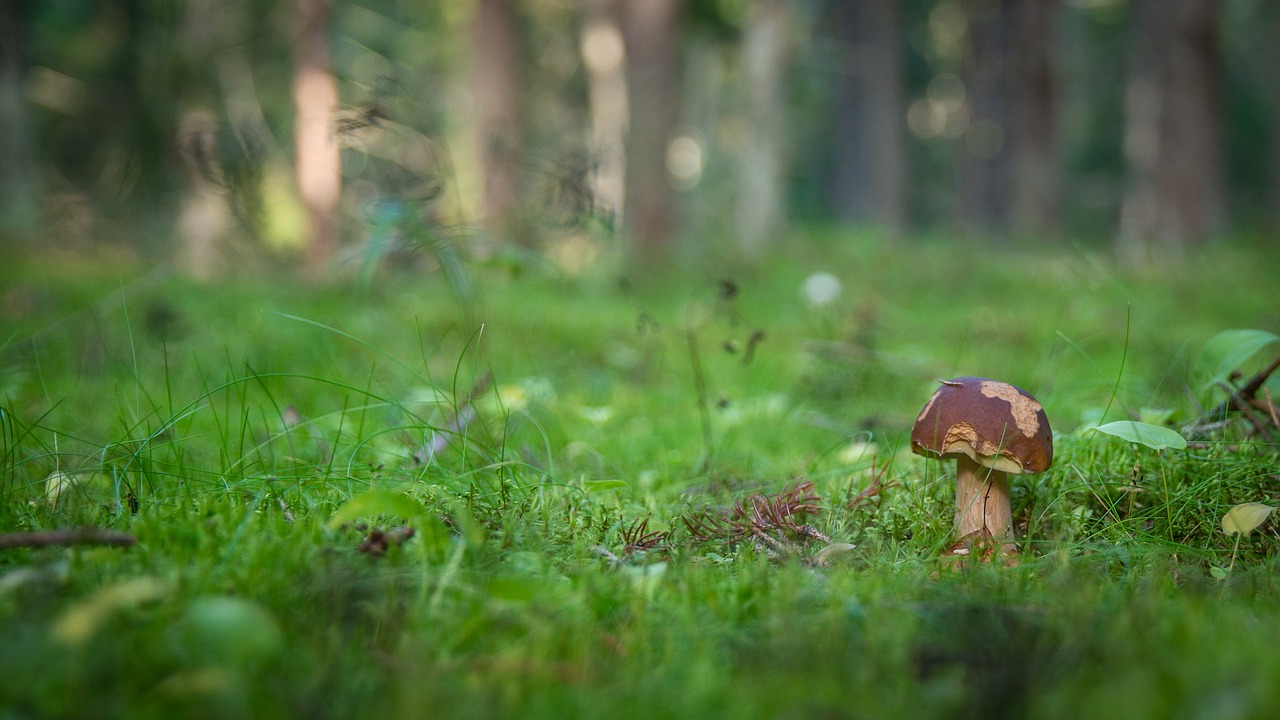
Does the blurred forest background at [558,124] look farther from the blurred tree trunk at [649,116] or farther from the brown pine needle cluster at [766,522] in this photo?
the brown pine needle cluster at [766,522]

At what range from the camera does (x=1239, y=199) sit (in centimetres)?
2892

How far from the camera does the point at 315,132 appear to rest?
10133mm

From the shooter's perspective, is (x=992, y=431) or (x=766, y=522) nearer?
(x=992, y=431)

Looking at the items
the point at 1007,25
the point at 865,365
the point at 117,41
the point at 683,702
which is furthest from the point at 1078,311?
the point at 117,41

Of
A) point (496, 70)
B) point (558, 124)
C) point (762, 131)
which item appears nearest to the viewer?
point (762, 131)

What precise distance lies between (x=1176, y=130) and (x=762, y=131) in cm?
513

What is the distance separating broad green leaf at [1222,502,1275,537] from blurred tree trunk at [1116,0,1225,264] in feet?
27.6

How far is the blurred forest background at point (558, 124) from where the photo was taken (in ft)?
17.9

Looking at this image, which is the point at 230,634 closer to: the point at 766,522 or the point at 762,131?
the point at 766,522

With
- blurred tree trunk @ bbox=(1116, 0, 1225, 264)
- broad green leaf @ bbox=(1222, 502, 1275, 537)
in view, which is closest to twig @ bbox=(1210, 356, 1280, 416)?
broad green leaf @ bbox=(1222, 502, 1275, 537)

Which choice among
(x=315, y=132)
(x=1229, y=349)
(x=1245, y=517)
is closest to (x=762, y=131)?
(x=315, y=132)

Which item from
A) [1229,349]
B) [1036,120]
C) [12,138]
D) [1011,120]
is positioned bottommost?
[1229,349]

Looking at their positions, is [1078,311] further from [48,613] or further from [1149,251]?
[48,613]

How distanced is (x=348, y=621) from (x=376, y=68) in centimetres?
1755
